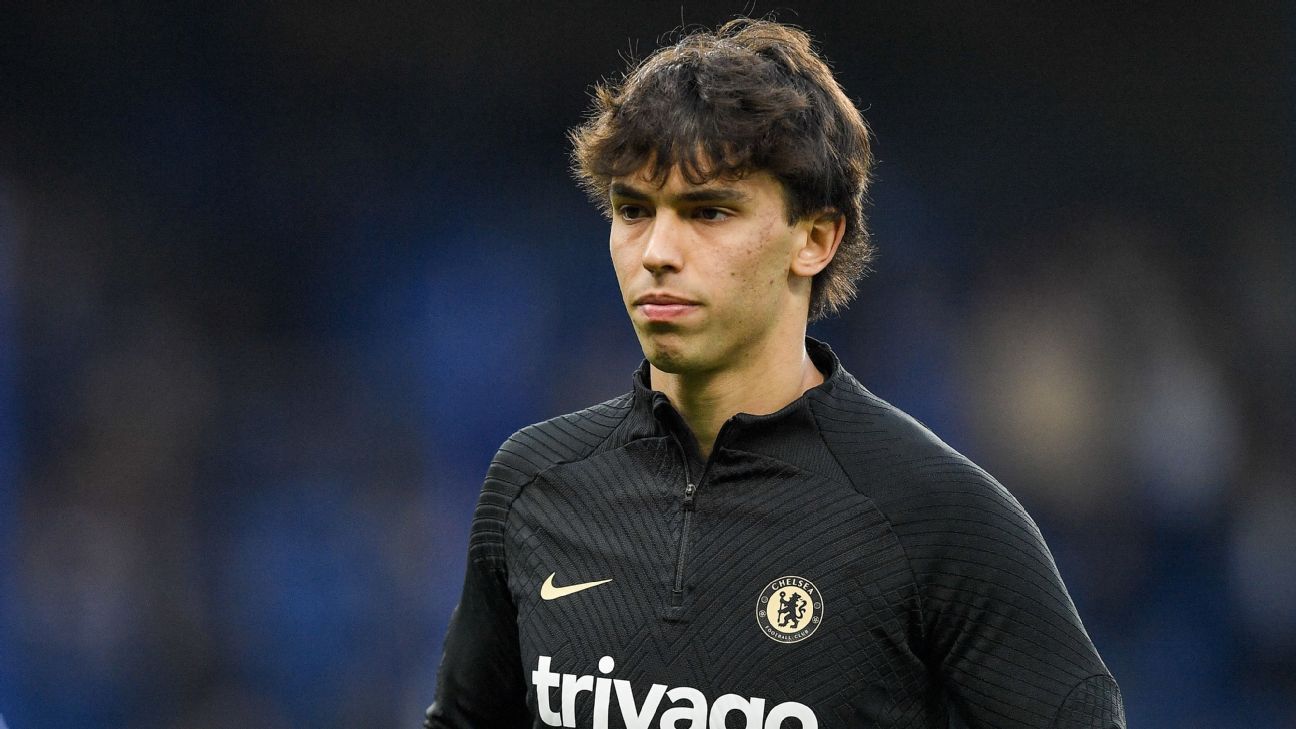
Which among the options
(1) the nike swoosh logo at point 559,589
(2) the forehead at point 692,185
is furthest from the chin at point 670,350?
(1) the nike swoosh logo at point 559,589

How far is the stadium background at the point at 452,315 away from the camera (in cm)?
561

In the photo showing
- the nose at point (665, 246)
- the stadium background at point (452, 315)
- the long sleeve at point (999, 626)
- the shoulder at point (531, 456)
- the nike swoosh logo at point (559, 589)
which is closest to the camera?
the long sleeve at point (999, 626)

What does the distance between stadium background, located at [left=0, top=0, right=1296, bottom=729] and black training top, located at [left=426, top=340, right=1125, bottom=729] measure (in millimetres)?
3593

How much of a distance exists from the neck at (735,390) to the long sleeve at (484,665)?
462 millimetres

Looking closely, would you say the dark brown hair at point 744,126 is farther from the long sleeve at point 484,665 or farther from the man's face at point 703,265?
the long sleeve at point 484,665

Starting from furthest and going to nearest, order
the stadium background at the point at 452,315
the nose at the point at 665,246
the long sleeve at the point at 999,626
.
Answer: the stadium background at the point at 452,315
the nose at the point at 665,246
the long sleeve at the point at 999,626

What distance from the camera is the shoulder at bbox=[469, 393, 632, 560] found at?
2410 millimetres

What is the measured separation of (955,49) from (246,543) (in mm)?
3829

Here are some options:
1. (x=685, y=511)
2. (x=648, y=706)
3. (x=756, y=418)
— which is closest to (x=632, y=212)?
(x=756, y=418)

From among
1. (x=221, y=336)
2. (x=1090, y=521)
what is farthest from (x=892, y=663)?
(x=221, y=336)

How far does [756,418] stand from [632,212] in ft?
1.27

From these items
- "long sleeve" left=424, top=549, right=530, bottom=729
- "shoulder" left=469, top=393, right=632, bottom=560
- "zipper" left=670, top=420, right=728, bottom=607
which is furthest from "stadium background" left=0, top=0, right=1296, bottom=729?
"zipper" left=670, top=420, right=728, bottom=607

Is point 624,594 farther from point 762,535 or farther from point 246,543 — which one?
point 246,543

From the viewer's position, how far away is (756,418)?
7.16 ft
